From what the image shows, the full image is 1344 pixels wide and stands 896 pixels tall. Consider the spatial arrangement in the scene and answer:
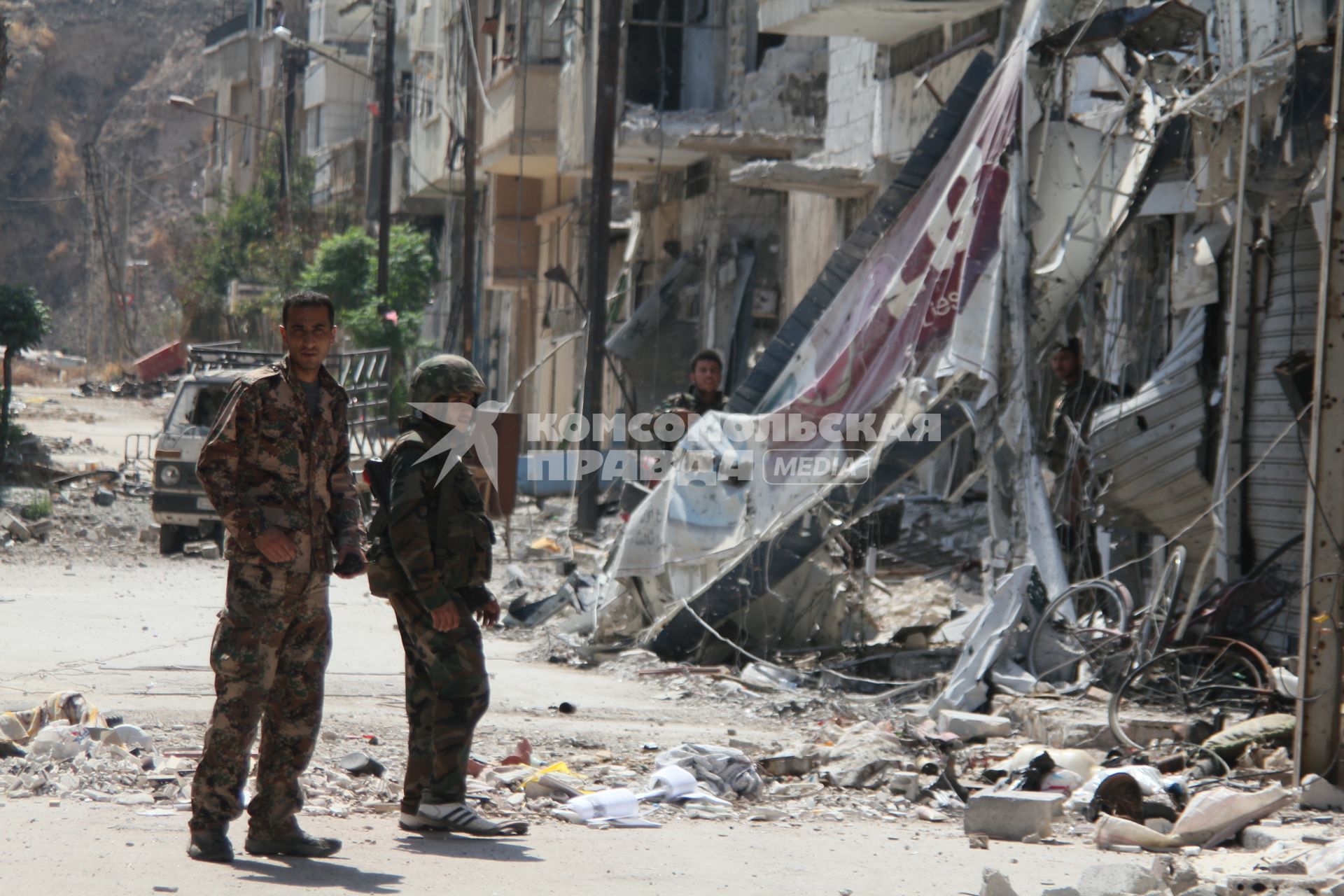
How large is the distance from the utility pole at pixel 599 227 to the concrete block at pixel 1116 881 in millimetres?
11261

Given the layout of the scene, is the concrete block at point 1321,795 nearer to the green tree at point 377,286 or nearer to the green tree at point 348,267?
the green tree at point 377,286

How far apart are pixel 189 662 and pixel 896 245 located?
4531 mm

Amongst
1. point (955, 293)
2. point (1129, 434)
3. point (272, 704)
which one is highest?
point (955, 293)

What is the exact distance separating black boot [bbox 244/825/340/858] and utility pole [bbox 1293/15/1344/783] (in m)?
3.49

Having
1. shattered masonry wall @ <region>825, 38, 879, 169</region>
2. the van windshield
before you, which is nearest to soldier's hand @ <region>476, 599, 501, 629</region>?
shattered masonry wall @ <region>825, 38, 879, 169</region>

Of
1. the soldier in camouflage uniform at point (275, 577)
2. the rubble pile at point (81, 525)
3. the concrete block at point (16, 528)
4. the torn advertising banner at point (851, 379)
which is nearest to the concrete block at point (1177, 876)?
the soldier in camouflage uniform at point (275, 577)

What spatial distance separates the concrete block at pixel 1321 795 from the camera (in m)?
5.61

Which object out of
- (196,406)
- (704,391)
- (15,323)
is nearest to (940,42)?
(704,391)

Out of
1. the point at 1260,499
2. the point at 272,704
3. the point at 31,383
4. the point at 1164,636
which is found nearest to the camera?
the point at 272,704

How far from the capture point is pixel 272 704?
445 cm

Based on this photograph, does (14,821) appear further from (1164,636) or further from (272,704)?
(1164,636)

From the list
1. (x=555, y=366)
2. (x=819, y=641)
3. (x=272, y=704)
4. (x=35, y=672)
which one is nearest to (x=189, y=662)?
(x=35, y=672)

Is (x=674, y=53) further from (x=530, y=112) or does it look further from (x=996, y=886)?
(x=996, y=886)

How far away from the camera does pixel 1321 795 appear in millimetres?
5629
